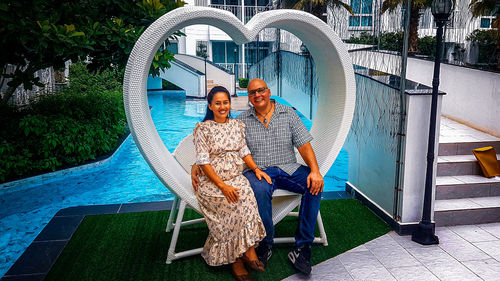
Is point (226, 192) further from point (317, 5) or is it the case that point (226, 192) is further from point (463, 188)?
point (317, 5)

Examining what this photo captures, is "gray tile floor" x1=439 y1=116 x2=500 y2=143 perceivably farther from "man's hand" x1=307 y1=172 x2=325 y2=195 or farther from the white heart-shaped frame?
"man's hand" x1=307 y1=172 x2=325 y2=195

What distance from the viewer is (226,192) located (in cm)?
345

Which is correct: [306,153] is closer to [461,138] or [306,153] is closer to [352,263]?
[352,263]

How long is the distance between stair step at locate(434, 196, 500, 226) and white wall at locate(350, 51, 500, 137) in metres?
1.59

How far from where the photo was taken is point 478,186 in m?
4.82

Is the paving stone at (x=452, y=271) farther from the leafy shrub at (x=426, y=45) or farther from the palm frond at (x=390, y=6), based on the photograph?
the leafy shrub at (x=426, y=45)

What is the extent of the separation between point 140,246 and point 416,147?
9.45ft

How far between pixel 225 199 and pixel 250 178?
318 millimetres

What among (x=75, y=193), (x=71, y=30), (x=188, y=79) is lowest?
(x=75, y=193)

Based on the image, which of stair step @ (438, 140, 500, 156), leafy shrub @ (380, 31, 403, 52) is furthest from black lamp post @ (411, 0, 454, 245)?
stair step @ (438, 140, 500, 156)

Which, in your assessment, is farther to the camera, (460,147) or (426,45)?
(426,45)

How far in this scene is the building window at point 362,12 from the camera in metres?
6.29

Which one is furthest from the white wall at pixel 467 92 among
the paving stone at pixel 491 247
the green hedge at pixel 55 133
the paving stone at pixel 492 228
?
the green hedge at pixel 55 133

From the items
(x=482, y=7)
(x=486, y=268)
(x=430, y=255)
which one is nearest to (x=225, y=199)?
(x=430, y=255)
